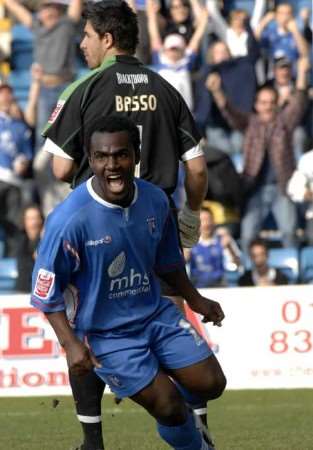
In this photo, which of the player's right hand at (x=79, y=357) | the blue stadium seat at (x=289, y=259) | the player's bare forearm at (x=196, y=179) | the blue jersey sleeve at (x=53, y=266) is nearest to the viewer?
the player's right hand at (x=79, y=357)

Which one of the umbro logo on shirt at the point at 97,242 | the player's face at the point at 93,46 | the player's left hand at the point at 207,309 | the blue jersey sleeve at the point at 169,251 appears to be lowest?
the player's left hand at the point at 207,309

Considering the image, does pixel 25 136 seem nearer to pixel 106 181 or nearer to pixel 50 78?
pixel 50 78

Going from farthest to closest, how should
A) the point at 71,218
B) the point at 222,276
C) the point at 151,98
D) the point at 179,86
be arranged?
the point at 179,86, the point at 222,276, the point at 151,98, the point at 71,218

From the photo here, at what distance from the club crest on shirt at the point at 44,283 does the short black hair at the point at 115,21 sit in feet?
5.15

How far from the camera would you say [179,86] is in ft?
48.4

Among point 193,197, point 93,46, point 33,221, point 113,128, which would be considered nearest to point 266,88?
point 33,221

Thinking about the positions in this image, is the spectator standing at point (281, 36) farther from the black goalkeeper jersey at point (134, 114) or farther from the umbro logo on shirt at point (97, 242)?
the umbro logo on shirt at point (97, 242)

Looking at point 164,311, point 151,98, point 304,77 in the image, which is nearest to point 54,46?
point 304,77

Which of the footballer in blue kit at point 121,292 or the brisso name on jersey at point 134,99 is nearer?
the footballer in blue kit at point 121,292

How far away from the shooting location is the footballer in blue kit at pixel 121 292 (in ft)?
19.2

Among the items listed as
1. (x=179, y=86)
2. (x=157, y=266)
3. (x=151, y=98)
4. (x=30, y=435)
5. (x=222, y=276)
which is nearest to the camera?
(x=157, y=266)

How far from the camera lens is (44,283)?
5848 millimetres

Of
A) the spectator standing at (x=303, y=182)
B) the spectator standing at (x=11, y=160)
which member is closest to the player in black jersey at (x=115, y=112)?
the spectator standing at (x=303, y=182)

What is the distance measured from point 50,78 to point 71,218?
31.4ft
